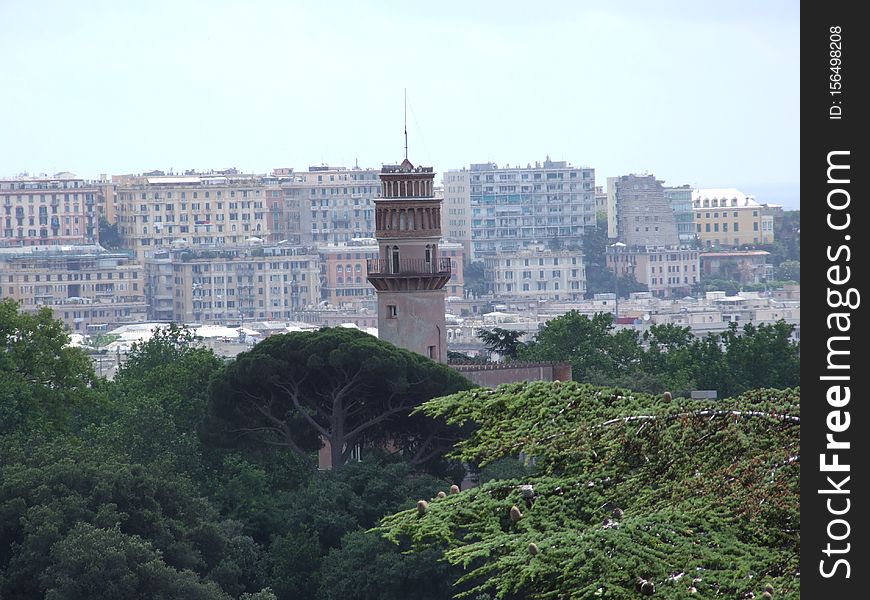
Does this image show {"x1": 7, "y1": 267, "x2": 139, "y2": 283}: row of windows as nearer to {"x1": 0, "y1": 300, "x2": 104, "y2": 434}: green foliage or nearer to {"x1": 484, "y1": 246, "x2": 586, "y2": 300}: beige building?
{"x1": 484, "y1": 246, "x2": 586, "y2": 300}: beige building

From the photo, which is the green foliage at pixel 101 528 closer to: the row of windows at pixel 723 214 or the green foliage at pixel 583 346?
the green foliage at pixel 583 346

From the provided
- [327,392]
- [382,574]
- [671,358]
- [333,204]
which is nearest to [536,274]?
[333,204]

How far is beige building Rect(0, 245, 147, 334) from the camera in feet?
518

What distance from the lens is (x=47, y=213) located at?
178750 mm

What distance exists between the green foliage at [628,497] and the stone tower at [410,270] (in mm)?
27467

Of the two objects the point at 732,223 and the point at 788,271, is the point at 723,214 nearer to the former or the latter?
the point at 732,223

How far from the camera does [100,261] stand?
167125 mm

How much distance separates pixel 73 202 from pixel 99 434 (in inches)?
5526

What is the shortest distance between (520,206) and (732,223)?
15.6m

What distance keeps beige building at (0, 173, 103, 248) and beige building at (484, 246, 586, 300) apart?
27389 mm

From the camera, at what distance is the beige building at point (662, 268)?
177 meters

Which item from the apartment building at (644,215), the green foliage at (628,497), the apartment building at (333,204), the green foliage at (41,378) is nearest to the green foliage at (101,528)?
the green foliage at (41,378)

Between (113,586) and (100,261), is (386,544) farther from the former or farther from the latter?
(100,261)

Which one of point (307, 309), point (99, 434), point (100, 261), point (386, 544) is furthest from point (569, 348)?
point (100, 261)
